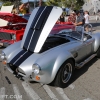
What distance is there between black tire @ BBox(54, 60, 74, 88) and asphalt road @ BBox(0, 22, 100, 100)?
129 mm

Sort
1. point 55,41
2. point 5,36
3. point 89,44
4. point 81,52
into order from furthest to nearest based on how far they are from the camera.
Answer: point 5,36, point 89,44, point 55,41, point 81,52

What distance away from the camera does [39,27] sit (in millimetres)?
3613

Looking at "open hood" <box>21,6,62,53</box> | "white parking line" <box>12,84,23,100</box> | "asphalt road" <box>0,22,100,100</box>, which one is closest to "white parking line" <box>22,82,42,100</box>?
"asphalt road" <box>0,22,100,100</box>

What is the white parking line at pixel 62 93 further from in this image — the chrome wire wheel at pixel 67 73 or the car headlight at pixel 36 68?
the car headlight at pixel 36 68

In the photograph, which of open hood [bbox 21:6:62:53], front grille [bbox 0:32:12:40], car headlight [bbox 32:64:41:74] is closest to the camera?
car headlight [bbox 32:64:41:74]

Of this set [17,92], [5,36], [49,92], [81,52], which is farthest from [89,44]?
[5,36]

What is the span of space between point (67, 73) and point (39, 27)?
1272 millimetres

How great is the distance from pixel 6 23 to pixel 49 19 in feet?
15.9

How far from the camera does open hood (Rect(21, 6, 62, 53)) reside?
3.50m

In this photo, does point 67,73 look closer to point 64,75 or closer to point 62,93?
point 64,75

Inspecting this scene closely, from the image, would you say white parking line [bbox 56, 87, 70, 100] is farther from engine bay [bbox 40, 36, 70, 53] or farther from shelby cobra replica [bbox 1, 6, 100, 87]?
engine bay [bbox 40, 36, 70, 53]

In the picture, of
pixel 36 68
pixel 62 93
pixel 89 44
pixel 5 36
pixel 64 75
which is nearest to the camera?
pixel 36 68

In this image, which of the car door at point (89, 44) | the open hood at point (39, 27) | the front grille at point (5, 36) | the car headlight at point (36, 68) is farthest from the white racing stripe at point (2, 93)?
the front grille at point (5, 36)

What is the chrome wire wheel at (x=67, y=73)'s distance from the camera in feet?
11.6
